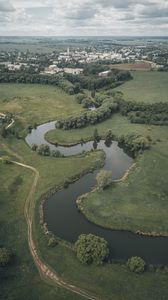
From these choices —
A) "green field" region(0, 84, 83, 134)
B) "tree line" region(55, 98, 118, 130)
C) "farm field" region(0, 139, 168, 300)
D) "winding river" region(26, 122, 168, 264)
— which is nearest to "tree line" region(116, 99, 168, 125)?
"tree line" region(55, 98, 118, 130)

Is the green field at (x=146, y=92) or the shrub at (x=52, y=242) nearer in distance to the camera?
the shrub at (x=52, y=242)

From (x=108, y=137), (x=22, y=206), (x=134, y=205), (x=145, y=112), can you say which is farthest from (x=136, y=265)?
(x=145, y=112)

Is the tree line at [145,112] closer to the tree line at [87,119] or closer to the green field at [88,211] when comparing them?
the green field at [88,211]

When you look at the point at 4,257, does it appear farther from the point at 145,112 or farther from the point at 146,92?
the point at 146,92

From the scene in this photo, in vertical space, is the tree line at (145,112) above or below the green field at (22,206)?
above

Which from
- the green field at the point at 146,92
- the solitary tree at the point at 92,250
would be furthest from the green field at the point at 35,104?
the solitary tree at the point at 92,250

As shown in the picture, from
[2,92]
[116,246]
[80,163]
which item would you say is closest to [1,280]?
[116,246]
